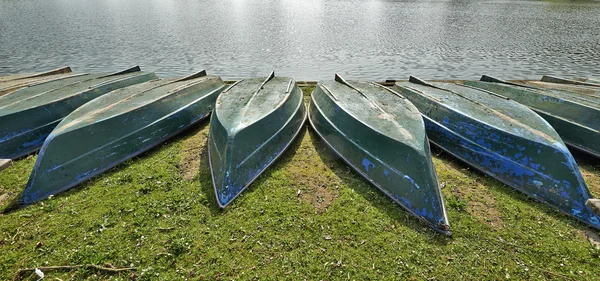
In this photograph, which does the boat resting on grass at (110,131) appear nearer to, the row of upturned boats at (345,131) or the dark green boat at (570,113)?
the row of upturned boats at (345,131)

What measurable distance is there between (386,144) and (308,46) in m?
14.2

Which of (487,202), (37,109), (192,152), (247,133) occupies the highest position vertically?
(37,109)

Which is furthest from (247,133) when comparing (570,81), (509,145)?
(570,81)

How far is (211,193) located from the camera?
4.09m

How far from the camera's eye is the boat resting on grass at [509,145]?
3.82 metres

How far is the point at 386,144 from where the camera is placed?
419 cm

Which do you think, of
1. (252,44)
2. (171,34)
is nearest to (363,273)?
(252,44)

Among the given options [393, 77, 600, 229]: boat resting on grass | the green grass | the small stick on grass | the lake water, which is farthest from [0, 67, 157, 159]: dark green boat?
[393, 77, 600, 229]: boat resting on grass

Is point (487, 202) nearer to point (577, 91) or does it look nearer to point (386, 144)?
point (386, 144)

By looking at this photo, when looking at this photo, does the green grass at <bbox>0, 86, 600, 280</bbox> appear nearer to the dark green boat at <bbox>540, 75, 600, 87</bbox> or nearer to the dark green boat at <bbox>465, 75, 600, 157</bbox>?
the dark green boat at <bbox>465, 75, 600, 157</bbox>

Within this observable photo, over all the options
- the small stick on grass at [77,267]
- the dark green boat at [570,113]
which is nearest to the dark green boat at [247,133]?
the small stick on grass at [77,267]

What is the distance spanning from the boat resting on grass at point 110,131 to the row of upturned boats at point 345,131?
2 cm

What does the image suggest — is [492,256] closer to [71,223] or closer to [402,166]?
[402,166]

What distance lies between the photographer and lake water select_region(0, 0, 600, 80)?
43.4 feet
